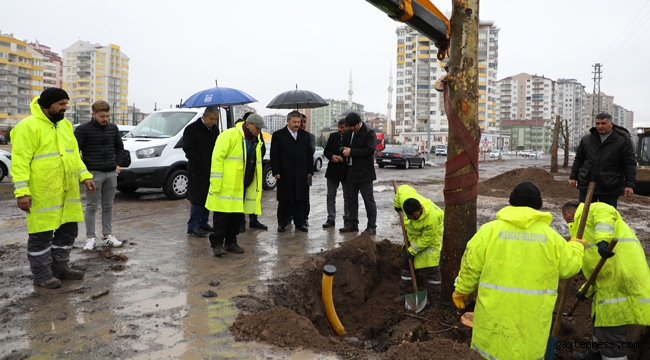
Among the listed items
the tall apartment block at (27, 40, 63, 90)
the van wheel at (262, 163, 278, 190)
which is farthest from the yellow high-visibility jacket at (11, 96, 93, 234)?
the tall apartment block at (27, 40, 63, 90)

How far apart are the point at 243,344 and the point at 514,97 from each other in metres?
159

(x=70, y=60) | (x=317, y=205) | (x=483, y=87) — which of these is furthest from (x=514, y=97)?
(x=317, y=205)

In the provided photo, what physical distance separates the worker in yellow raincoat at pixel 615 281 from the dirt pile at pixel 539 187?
421 inches

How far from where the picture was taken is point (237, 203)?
585 cm

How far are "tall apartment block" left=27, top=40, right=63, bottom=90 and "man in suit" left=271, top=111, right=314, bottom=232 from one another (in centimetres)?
11483

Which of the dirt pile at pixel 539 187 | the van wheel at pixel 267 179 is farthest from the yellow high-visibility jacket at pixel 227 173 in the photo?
the dirt pile at pixel 539 187

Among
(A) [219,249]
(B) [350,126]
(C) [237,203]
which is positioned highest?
(B) [350,126]

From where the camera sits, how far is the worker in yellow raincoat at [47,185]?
4355 mm

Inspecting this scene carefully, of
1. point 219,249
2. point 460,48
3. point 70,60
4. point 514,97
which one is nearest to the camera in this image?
point 460,48

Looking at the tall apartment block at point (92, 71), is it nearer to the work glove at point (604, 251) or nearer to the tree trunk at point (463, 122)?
the tree trunk at point (463, 122)

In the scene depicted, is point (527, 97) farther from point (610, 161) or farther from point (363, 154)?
point (610, 161)

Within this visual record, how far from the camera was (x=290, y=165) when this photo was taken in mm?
7566

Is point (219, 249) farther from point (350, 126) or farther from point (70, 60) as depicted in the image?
point (70, 60)

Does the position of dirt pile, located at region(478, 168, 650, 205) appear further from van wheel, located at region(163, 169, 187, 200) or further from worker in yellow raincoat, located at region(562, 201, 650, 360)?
worker in yellow raincoat, located at region(562, 201, 650, 360)
